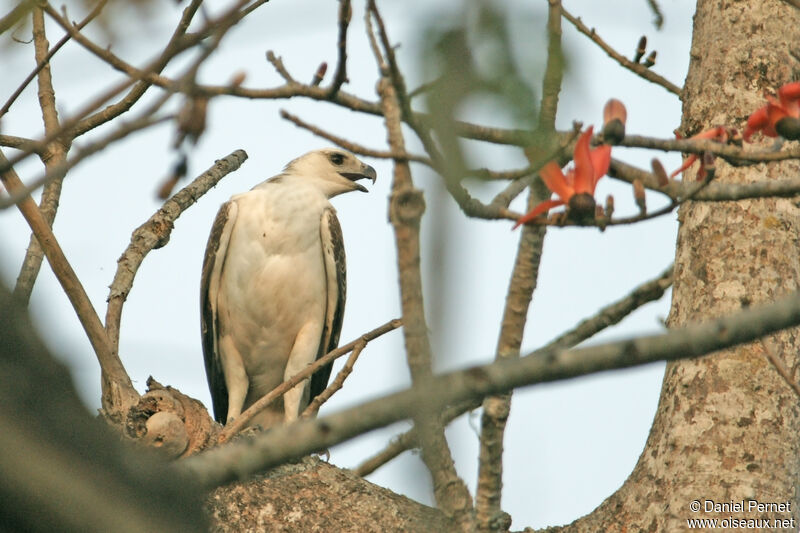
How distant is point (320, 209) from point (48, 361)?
661 cm

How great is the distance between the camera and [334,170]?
8.79 metres

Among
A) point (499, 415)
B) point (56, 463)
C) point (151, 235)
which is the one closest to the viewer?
point (56, 463)

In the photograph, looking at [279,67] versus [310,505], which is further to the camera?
[310,505]

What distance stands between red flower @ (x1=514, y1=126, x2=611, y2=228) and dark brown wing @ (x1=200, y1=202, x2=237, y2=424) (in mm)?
5316

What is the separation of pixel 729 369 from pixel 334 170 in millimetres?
5244

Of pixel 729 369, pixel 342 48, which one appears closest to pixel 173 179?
pixel 342 48

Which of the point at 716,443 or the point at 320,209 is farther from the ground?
the point at 320,209

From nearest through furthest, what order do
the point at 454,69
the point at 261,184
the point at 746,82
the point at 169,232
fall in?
the point at 454,69 < the point at 746,82 < the point at 169,232 < the point at 261,184

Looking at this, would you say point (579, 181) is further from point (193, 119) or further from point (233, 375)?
point (233, 375)

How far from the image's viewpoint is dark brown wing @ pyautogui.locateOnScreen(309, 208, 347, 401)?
7.91 metres

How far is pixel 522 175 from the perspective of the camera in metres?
2.20

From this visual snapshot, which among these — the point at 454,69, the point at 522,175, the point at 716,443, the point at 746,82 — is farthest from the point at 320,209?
the point at 454,69

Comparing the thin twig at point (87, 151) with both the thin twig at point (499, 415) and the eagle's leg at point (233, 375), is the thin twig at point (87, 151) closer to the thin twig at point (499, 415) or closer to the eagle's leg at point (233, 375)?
the thin twig at point (499, 415)

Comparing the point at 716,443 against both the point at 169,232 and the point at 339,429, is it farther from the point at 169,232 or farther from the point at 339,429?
the point at 169,232
